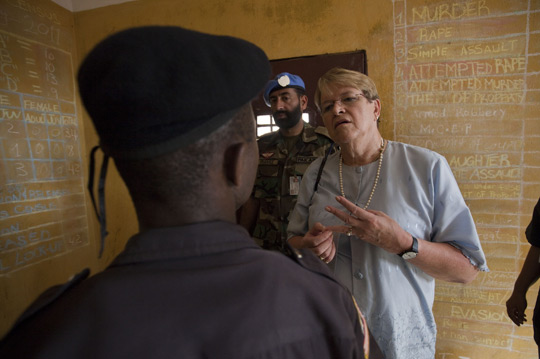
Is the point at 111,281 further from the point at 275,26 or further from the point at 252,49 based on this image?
the point at 275,26

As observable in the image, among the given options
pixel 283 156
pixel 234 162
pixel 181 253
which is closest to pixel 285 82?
pixel 283 156

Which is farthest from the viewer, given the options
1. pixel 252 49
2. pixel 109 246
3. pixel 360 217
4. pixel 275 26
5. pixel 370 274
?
pixel 109 246

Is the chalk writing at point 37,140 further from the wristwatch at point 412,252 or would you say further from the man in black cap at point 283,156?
the wristwatch at point 412,252

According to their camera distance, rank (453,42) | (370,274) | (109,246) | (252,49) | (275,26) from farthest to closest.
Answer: (109,246)
(275,26)
(453,42)
(370,274)
(252,49)

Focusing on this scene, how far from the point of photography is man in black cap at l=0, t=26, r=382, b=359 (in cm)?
41

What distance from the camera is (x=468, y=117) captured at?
1.94 meters

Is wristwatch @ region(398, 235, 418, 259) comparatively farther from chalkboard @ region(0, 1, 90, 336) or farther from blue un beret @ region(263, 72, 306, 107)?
chalkboard @ region(0, 1, 90, 336)

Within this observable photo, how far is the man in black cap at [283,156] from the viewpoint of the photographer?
2205 millimetres

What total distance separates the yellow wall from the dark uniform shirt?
1.87 meters

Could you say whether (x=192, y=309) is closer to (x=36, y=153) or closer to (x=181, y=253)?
(x=181, y=253)

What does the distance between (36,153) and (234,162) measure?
2496 millimetres

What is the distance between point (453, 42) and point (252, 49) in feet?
6.39

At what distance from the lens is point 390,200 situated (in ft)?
3.79

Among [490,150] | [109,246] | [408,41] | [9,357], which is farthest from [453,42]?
[109,246]
